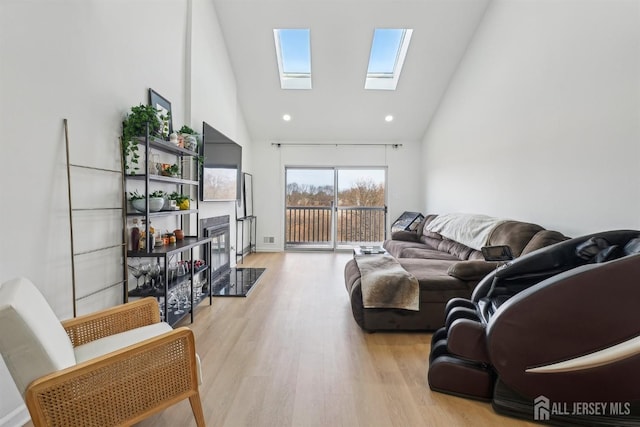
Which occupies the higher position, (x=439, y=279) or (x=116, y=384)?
(x=439, y=279)

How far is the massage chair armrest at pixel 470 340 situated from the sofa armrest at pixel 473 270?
91 centimetres

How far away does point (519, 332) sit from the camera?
1499 mm

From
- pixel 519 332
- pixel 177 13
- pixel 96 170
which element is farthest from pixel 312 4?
pixel 519 332

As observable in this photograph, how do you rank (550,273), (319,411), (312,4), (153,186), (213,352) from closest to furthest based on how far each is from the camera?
(319,411) → (550,273) → (213,352) → (153,186) → (312,4)

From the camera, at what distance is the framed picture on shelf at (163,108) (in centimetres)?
267

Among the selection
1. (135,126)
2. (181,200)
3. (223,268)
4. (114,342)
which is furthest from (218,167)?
(114,342)

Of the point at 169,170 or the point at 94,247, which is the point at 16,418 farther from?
the point at 169,170

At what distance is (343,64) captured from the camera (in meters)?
4.84

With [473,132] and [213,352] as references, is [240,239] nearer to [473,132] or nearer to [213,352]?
[213,352]

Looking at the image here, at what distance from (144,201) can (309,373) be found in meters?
1.73

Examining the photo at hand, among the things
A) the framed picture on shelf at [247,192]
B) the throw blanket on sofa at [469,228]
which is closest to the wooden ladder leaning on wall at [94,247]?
the throw blanket on sofa at [469,228]

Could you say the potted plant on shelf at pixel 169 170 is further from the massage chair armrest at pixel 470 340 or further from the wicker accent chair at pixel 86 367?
the massage chair armrest at pixel 470 340

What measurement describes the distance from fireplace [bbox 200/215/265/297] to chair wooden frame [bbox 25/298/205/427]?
1994 millimetres

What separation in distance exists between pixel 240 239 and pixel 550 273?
15.8ft
